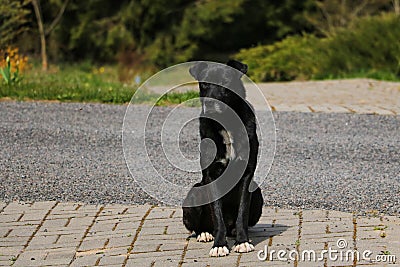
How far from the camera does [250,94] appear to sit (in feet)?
37.3

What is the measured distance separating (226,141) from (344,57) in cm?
1092

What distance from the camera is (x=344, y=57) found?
49.0ft

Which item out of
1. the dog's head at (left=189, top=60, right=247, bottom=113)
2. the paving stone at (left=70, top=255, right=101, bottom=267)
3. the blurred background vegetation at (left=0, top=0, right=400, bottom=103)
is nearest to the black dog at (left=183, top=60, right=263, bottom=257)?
the dog's head at (left=189, top=60, right=247, bottom=113)

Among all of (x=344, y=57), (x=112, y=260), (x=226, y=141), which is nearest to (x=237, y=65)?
(x=226, y=141)

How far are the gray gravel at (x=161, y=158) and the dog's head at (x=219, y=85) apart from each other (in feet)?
5.58

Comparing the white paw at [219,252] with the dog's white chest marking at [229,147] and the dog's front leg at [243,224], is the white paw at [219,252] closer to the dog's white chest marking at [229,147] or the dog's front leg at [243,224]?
the dog's front leg at [243,224]

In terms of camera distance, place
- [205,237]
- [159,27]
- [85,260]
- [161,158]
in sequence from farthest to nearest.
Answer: [159,27] → [161,158] → [205,237] → [85,260]

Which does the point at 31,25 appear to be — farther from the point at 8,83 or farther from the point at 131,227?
the point at 131,227

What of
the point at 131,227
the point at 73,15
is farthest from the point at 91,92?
the point at 73,15

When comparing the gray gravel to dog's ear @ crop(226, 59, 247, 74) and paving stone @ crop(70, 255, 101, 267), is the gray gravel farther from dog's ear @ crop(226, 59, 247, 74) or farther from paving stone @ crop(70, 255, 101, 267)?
dog's ear @ crop(226, 59, 247, 74)

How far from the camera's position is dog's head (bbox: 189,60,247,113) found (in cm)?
441

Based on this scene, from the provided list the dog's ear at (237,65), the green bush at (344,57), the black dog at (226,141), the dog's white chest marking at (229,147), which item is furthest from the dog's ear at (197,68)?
the green bush at (344,57)

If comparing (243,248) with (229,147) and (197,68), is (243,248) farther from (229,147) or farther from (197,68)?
(197,68)

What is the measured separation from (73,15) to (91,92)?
14.1 meters
